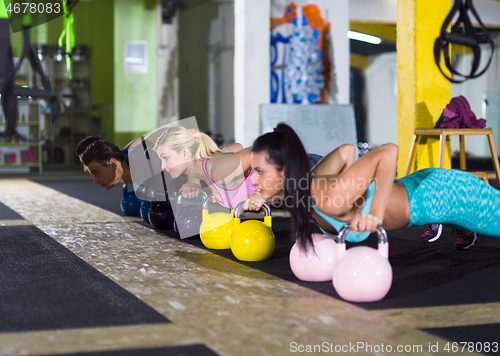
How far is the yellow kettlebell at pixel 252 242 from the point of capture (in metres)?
2.68

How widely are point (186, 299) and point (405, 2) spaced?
184 inches

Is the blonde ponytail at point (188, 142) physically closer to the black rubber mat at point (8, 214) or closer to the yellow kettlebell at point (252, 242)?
the yellow kettlebell at point (252, 242)

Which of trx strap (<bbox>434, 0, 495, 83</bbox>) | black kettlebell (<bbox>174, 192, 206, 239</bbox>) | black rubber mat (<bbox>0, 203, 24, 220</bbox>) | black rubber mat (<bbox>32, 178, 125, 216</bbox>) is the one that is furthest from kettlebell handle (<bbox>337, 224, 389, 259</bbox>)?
black rubber mat (<bbox>0, 203, 24, 220</bbox>)

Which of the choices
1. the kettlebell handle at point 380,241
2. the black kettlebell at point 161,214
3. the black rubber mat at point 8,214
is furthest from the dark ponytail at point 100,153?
the kettlebell handle at point 380,241

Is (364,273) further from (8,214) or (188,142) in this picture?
(8,214)

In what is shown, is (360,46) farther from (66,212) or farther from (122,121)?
(66,212)

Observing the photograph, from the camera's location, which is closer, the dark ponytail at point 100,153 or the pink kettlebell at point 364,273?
the pink kettlebell at point 364,273

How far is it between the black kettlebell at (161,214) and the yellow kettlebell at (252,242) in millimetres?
1045

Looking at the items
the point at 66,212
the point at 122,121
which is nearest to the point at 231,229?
the point at 66,212

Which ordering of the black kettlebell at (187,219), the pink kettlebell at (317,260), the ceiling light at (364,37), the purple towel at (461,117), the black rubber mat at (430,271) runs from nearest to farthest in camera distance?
the black rubber mat at (430,271), the pink kettlebell at (317,260), the black kettlebell at (187,219), the purple towel at (461,117), the ceiling light at (364,37)

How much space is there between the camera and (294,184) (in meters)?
1.95

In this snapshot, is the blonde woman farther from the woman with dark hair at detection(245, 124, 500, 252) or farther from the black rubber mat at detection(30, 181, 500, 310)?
the woman with dark hair at detection(245, 124, 500, 252)

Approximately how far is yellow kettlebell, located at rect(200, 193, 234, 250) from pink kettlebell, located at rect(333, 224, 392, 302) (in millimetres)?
1136

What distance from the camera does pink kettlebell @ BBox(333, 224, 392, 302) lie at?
192cm
